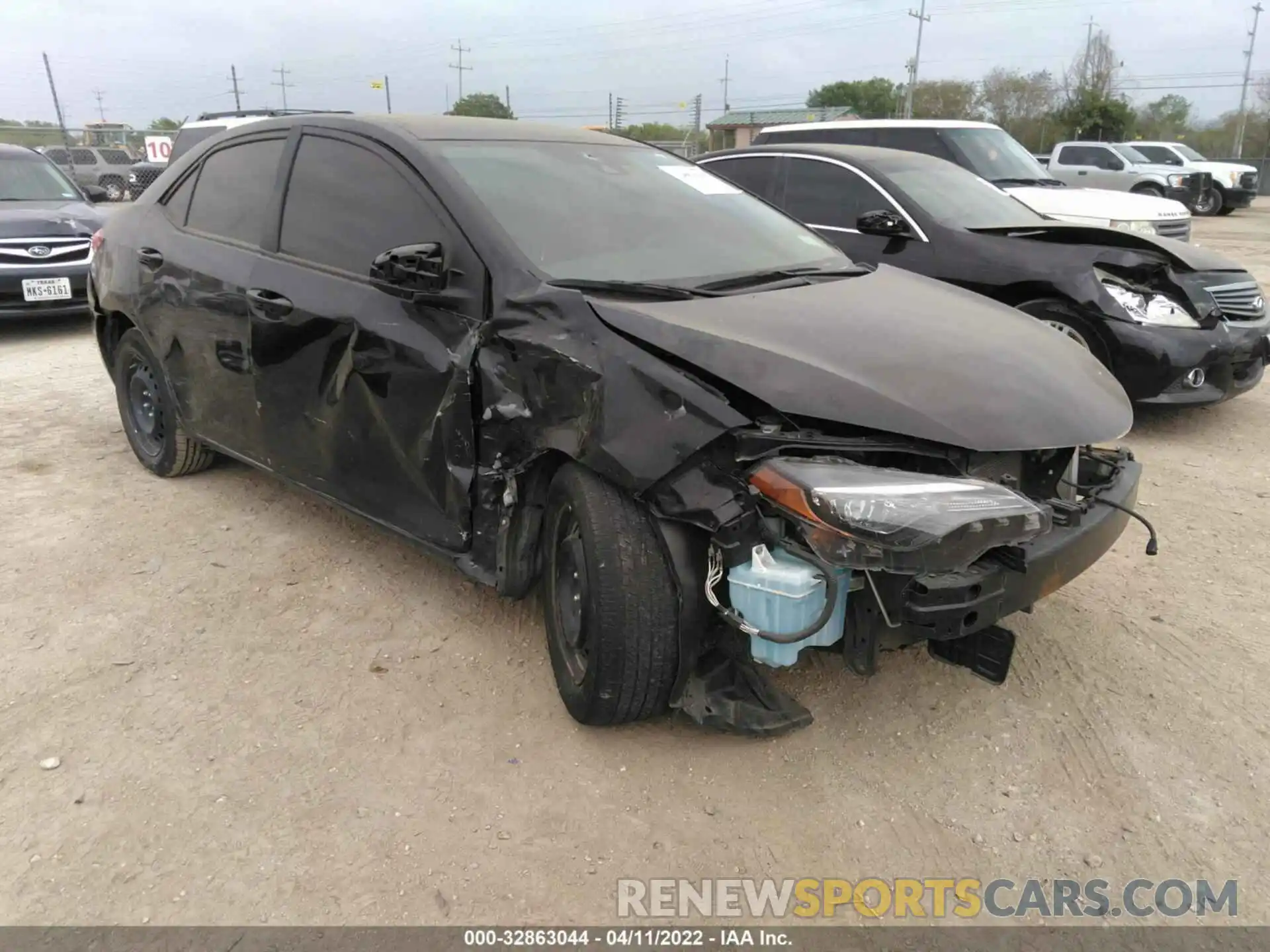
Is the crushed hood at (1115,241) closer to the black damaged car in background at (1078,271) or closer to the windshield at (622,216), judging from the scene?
the black damaged car in background at (1078,271)

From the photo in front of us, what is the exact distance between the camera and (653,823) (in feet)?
7.94

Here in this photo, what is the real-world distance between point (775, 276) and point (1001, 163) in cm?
722

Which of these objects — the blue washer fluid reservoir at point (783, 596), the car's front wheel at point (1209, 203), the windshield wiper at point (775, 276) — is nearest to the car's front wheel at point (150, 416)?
the windshield wiper at point (775, 276)

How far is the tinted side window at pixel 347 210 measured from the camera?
3143 mm

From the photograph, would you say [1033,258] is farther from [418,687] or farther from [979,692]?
[418,687]

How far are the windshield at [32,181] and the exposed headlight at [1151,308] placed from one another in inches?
Answer: 374

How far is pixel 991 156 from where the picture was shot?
9.26 metres

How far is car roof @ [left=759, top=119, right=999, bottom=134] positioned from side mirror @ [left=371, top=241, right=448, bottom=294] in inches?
283

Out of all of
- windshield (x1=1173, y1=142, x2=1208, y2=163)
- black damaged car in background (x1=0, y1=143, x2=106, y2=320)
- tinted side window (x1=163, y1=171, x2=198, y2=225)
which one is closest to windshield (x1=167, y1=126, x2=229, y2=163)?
black damaged car in background (x1=0, y1=143, x2=106, y2=320)

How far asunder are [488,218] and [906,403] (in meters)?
1.42

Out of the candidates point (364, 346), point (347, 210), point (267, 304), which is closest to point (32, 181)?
point (267, 304)

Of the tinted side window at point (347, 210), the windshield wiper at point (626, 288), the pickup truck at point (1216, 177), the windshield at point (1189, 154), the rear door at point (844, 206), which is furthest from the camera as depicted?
the windshield at point (1189, 154)

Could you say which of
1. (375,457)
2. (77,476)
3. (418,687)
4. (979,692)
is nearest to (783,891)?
(979,692)

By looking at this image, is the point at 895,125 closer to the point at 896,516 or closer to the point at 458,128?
the point at 458,128
